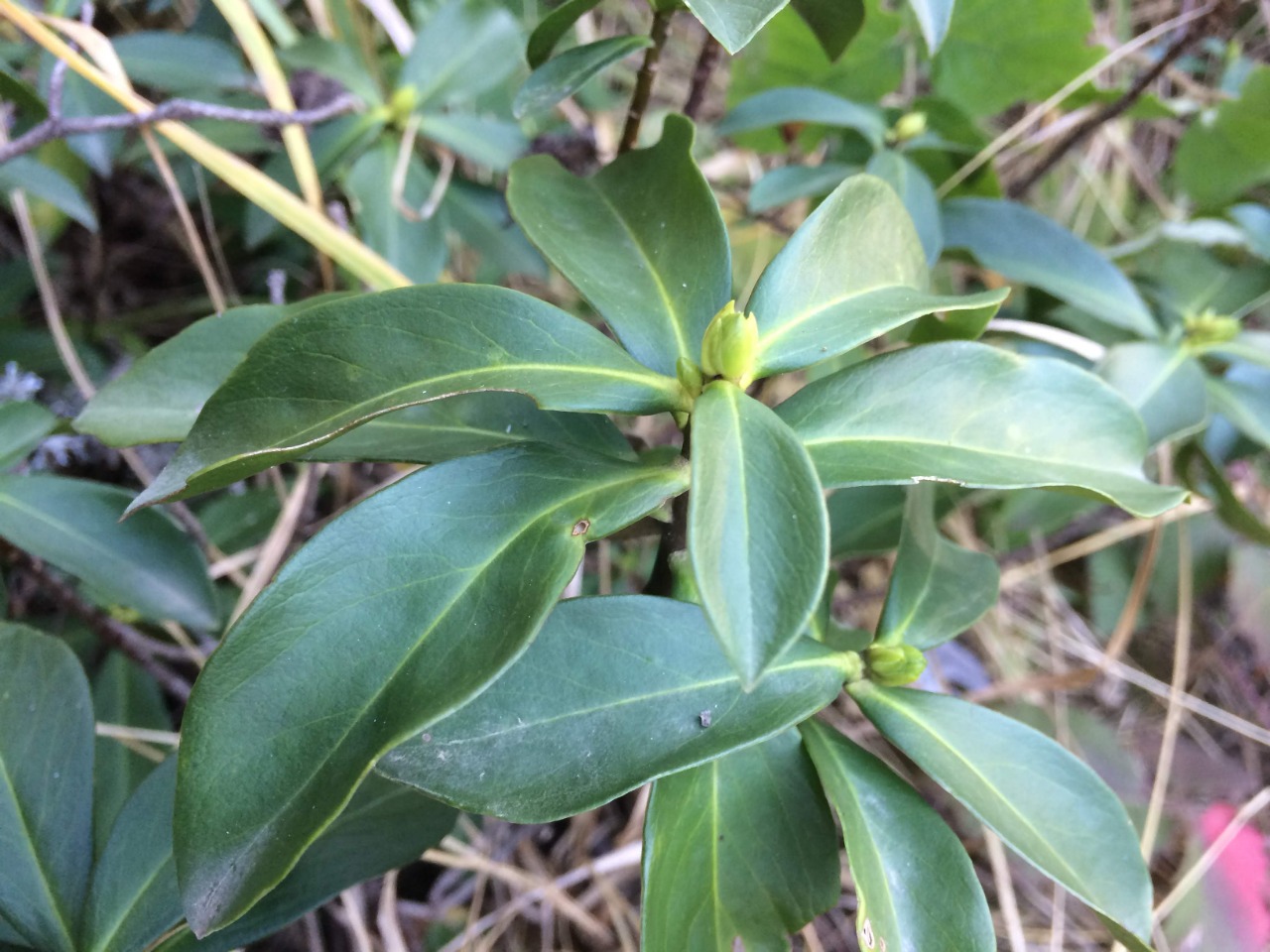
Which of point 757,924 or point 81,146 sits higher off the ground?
point 81,146

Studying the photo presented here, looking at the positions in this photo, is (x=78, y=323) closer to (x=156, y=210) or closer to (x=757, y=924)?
(x=156, y=210)

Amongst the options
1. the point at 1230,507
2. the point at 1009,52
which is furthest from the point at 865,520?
the point at 1009,52

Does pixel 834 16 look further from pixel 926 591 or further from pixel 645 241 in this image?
pixel 926 591

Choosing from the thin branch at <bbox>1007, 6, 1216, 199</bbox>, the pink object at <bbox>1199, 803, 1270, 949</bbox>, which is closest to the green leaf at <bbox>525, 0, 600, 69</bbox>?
the thin branch at <bbox>1007, 6, 1216, 199</bbox>

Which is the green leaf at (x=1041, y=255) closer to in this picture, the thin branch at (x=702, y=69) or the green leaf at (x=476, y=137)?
the thin branch at (x=702, y=69)

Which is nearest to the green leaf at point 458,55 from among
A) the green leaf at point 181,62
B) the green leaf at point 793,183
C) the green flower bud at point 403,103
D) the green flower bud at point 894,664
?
the green flower bud at point 403,103

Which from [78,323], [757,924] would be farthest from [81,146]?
[757,924]
